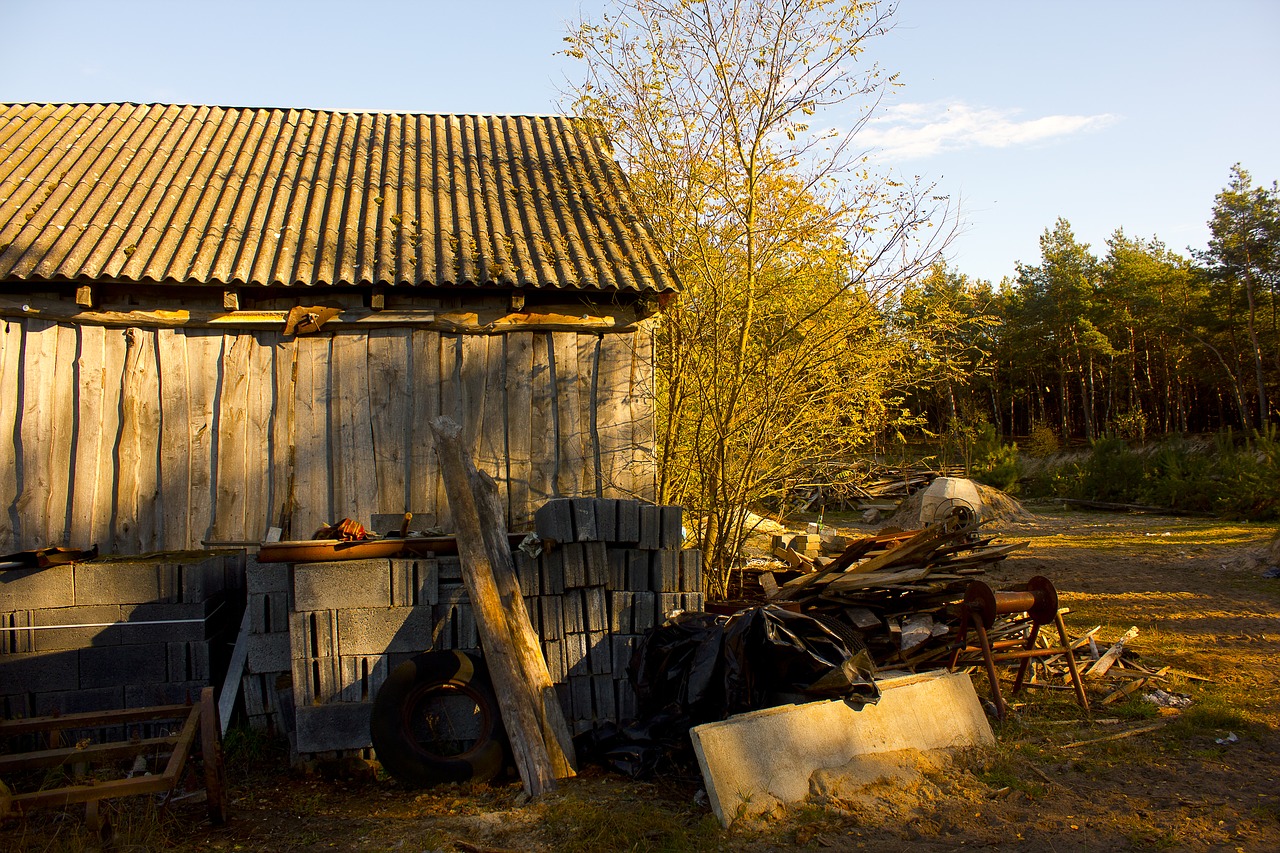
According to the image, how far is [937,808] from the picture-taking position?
15.5 ft

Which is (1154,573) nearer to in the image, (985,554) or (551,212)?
(985,554)

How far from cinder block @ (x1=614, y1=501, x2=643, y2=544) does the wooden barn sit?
1.29 metres

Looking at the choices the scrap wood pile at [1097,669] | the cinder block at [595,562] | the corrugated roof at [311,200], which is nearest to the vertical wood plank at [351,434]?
the corrugated roof at [311,200]

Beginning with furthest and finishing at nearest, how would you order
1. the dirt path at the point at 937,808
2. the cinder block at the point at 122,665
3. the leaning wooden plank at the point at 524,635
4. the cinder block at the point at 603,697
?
the cinder block at the point at 122,665, the cinder block at the point at 603,697, the leaning wooden plank at the point at 524,635, the dirt path at the point at 937,808

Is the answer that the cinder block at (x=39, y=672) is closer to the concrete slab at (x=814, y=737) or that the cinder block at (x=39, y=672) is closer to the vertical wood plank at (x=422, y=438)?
the vertical wood plank at (x=422, y=438)

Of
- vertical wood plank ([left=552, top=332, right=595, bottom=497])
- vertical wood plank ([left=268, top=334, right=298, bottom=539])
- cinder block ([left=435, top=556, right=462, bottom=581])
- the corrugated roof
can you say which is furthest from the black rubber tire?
the corrugated roof

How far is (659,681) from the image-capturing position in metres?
5.63

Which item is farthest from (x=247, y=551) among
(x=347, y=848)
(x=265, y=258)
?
(x=347, y=848)

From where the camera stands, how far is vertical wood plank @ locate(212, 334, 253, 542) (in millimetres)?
6840

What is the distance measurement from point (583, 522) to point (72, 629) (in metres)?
3.82

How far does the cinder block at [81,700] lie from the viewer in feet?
19.9

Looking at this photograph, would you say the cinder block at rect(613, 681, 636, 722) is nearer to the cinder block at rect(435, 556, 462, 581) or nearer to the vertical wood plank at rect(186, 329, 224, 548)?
the cinder block at rect(435, 556, 462, 581)

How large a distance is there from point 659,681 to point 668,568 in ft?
2.61

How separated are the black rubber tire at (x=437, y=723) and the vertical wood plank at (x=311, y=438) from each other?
2011mm
